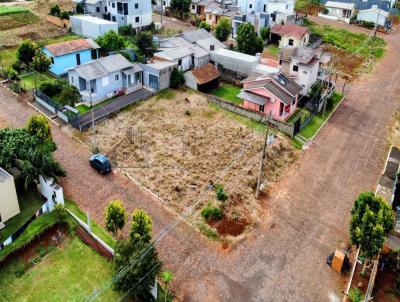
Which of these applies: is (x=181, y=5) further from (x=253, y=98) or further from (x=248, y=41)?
(x=253, y=98)

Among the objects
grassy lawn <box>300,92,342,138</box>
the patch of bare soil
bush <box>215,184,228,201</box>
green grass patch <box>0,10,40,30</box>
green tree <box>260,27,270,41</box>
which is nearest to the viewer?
bush <box>215,184,228,201</box>

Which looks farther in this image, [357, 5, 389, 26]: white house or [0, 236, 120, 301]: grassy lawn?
[357, 5, 389, 26]: white house

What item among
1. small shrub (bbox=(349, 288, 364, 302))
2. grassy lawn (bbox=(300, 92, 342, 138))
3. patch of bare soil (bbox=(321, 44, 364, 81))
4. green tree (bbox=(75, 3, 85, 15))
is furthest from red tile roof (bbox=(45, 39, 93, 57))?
small shrub (bbox=(349, 288, 364, 302))

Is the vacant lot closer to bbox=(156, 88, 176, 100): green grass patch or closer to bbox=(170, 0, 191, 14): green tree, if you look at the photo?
bbox=(156, 88, 176, 100): green grass patch

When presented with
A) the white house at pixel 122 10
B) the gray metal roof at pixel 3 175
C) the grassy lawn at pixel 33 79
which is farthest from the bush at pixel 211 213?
the white house at pixel 122 10

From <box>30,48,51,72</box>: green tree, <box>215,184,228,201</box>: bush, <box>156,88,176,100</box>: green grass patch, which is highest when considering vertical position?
<box>30,48,51,72</box>: green tree

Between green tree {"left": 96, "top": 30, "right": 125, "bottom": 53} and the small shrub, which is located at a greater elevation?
green tree {"left": 96, "top": 30, "right": 125, "bottom": 53}

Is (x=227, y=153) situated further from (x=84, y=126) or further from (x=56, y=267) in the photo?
(x=56, y=267)
